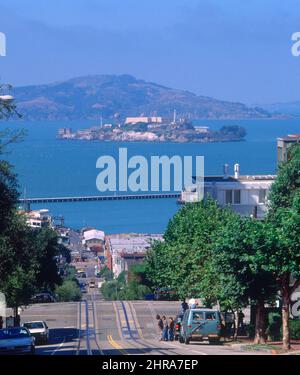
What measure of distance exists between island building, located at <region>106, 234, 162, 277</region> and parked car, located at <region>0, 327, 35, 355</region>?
194ft

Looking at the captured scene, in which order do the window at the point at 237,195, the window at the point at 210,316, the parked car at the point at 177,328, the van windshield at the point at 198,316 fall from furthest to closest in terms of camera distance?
1. the window at the point at 237,195
2. the parked car at the point at 177,328
3. the window at the point at 210,316
4. the van windshield at the point at 198,316

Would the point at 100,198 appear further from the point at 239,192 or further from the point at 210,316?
the point at 210,316

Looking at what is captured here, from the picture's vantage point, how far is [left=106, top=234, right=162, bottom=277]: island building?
290ft

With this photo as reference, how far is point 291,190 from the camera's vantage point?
114ft

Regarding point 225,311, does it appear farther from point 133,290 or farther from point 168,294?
point 133,290

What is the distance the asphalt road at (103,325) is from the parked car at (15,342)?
263 cm

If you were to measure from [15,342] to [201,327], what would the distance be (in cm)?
767

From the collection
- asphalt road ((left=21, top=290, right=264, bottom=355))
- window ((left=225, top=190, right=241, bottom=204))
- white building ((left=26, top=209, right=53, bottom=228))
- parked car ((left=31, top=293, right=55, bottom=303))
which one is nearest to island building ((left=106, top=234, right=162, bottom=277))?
white building ((left=26, top=209, right=53, bottom=228))

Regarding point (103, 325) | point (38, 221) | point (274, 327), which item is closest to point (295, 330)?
point (274, 327)

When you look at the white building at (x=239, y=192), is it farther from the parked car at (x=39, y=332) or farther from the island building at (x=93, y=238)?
the island building at (x=93, y=238)

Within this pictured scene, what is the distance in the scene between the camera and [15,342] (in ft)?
76.1

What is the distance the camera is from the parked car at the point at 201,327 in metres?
29.5

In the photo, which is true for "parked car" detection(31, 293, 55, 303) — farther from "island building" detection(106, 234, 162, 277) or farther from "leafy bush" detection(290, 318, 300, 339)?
"island building" detection(106, 234, 162, 277)

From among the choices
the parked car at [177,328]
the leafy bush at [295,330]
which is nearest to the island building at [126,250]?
the parked car at [177,328]
